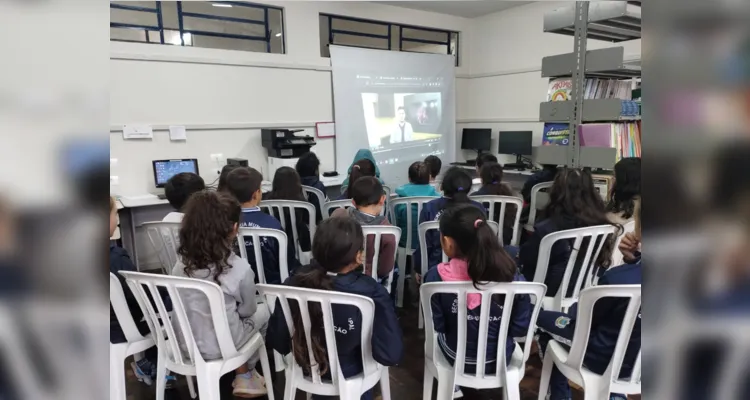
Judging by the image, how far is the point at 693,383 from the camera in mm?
298

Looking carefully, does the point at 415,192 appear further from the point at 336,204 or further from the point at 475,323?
the point at 475,323

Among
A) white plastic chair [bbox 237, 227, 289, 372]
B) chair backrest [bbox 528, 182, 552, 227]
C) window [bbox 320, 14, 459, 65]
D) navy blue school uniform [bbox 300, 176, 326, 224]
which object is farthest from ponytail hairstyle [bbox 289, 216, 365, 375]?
window [bbox 320, 14, 459, 65]

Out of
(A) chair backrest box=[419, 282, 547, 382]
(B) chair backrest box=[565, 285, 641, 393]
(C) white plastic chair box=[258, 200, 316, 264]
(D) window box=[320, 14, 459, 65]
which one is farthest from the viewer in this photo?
(D) window box=[320, 14, 459, 65]

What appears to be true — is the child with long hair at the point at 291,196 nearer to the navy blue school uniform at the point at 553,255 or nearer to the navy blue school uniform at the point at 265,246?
the navy blue school uniform at the point at 265,246

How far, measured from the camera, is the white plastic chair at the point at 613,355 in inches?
53.5

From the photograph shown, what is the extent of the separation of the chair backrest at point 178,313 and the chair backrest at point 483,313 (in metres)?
0.74

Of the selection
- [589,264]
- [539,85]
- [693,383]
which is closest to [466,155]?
[539,85]

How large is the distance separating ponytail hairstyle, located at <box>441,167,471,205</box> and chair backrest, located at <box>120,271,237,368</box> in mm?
1457

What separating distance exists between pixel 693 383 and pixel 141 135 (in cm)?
465

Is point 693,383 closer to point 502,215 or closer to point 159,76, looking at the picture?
point 502,215

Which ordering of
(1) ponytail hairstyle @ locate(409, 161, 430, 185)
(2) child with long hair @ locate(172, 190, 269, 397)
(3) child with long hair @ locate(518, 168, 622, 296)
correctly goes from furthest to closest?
(1) ponytail hairstyle @ locate(409, 161, 430, 185) < (3) child with long hair @ locate(518, 168, 622, 296) < (2) child with long hair @ locate(172, 190, 269, 397)

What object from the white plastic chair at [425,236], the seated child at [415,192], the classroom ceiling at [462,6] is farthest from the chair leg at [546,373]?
the classroom ceiling at [462,6]

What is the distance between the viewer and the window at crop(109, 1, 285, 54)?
14.0ft

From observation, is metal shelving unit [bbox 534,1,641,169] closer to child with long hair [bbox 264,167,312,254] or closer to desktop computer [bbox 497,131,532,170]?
child with long hair [bbox 264,167,312,254]
